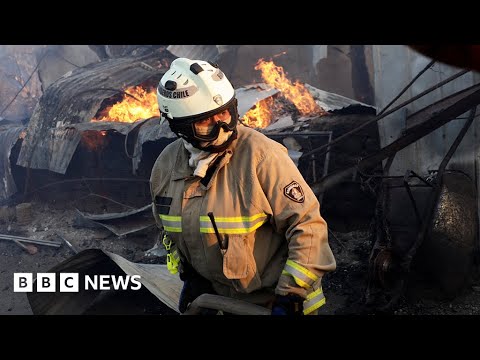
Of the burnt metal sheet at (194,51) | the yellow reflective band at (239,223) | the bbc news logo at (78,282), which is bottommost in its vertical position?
the bbc news logo at (78,282)

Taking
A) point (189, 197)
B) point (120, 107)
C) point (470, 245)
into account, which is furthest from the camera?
point (120, 107)

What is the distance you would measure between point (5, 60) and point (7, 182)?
12308 mm

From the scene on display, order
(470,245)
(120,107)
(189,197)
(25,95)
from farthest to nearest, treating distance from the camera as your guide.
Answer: (25,95) → (120,107) → (470,245) → (189,197)

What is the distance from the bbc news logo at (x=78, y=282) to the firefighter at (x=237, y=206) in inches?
89.8

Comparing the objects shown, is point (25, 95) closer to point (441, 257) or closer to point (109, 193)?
point (109, 193)

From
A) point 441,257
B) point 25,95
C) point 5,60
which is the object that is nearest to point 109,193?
point 441,257

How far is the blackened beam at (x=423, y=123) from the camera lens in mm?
5582

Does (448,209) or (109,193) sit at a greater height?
(448,209)

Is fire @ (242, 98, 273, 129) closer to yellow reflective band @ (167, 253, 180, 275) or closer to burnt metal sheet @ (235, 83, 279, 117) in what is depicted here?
burnt metal sheet @ (235, 83, 279, 117)

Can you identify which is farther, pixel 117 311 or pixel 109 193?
pixel 109 193

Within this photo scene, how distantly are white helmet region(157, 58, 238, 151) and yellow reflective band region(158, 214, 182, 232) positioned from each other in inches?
19.2

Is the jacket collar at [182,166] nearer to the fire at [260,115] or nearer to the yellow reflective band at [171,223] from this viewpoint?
the yellow reflective band at [171,223]

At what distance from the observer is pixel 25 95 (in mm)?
21516

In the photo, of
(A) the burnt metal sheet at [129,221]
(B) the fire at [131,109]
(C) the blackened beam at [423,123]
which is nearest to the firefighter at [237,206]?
(C) the blackened beam at [423,123]
